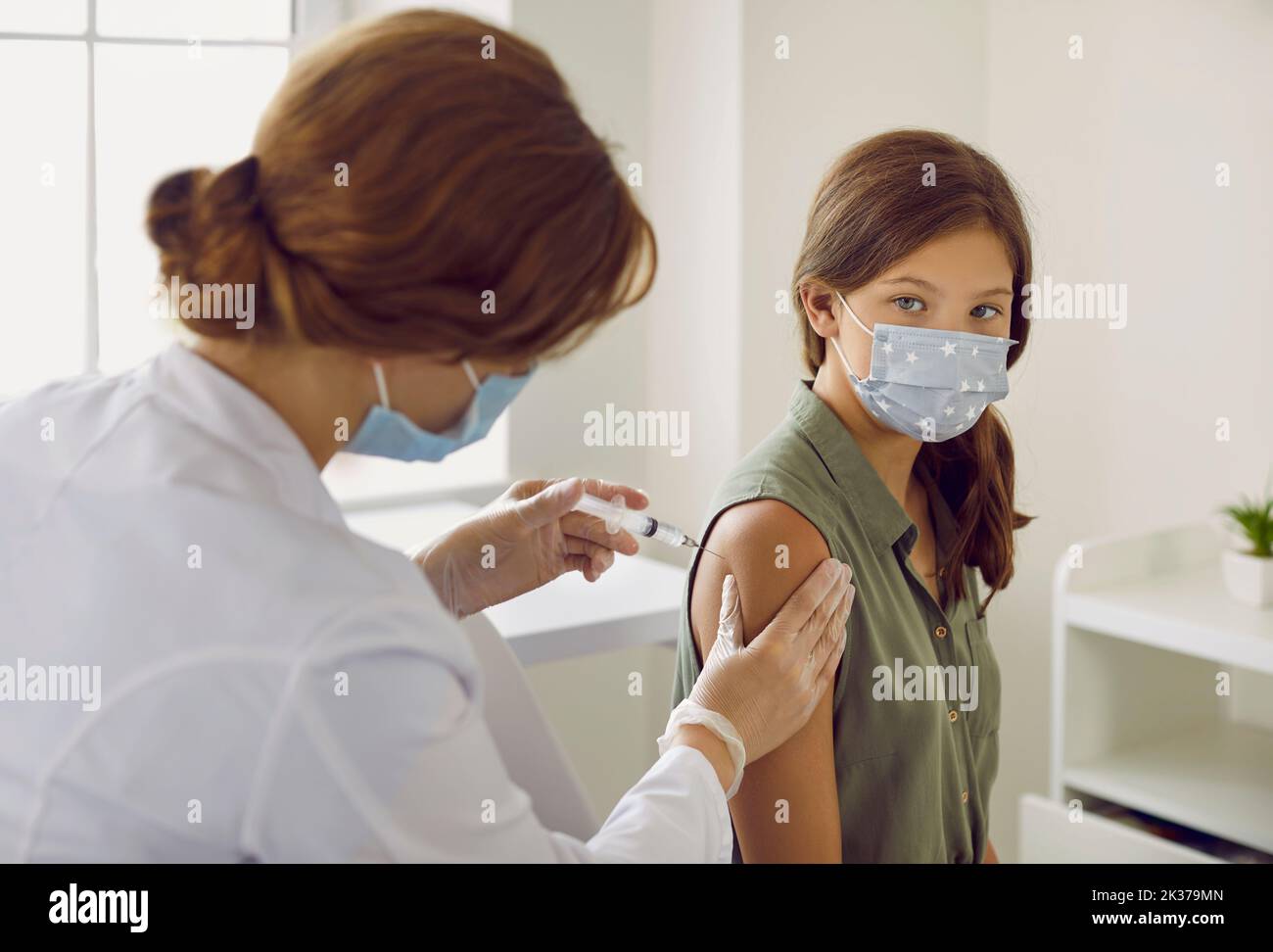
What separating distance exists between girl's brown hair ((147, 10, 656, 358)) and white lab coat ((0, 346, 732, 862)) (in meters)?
0.08

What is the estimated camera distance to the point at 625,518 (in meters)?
1.09

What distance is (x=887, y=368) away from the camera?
1141 millimetres

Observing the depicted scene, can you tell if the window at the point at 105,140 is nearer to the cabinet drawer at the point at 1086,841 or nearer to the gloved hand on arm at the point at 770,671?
the cabinet drawer at the point at 1086,841

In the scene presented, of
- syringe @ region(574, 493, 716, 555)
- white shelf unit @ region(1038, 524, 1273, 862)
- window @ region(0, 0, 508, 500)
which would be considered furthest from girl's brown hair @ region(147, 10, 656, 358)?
window @ region(0, 0, 508, 500)

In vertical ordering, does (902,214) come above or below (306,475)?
above

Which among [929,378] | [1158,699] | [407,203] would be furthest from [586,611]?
[407,203]

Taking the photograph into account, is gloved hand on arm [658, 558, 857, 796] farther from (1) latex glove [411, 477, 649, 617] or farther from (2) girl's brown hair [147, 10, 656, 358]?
(2) girl's brown hair [147, 10, 656, 358]

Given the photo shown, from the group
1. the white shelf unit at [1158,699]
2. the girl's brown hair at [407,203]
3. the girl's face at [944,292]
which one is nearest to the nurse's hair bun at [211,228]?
the girl's brown hair at [407,203]

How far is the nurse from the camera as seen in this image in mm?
624

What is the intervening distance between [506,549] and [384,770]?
1.56 feet

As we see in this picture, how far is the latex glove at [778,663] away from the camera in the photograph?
97cm

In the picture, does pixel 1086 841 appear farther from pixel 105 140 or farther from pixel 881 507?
pixel 105 140

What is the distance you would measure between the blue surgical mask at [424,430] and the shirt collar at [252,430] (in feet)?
0.23

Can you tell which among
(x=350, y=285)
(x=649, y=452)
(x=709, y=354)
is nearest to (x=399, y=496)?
(x=649, y=452)
